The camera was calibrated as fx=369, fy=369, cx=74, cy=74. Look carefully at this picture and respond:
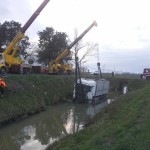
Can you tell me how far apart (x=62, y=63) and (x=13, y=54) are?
755 inches

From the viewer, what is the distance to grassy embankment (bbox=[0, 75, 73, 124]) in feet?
89.9

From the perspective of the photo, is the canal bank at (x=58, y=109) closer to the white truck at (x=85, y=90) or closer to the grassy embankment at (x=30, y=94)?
the grassy embankment at (x=30, y=94)

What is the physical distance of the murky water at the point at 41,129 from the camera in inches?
811

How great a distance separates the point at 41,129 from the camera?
25.5 metres

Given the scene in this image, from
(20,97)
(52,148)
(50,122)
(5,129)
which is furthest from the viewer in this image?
(20,97)

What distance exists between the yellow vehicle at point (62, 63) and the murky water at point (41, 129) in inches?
782

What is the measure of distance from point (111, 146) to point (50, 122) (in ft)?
53.7

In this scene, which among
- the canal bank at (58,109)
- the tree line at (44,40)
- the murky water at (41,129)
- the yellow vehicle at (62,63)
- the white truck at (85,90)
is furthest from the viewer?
the tree line at (44,40)

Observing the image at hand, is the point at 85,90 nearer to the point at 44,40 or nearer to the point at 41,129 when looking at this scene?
the point at 41,129

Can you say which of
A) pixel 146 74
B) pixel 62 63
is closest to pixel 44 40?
pixel 62 63

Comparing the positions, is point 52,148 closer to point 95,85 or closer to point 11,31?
point 95,85

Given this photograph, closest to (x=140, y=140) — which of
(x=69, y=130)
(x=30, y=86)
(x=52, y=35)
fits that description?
(x=69, y=130)

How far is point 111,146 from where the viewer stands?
12.5m

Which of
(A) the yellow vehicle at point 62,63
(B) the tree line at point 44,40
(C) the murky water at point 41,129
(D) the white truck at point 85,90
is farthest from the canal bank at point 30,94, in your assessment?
(B) the tree line at point 44,40
